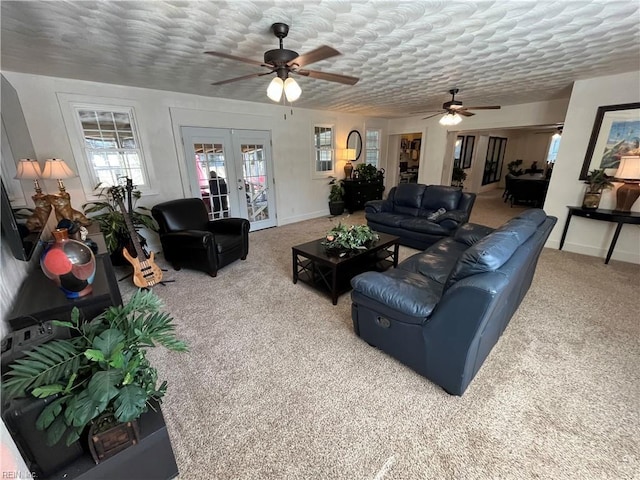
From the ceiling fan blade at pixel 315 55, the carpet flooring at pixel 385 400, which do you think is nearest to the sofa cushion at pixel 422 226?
the carpet flooring at pixel 385 400

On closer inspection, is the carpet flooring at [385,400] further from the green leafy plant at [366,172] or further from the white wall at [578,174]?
the green leafy plant at [366,172]

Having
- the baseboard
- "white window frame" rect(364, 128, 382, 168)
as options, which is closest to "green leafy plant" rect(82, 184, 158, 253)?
"white window frame" rect(364, 128, 382, 168)

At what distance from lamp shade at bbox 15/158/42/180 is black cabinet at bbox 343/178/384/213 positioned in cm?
517

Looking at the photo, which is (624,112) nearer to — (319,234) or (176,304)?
(319,234)

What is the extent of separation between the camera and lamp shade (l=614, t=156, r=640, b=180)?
3.21 m

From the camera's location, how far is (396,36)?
2242 millimetres

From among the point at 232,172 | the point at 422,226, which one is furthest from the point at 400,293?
the point at 232,172

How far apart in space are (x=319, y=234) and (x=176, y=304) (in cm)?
278

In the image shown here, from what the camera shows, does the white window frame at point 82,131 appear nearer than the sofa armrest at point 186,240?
No

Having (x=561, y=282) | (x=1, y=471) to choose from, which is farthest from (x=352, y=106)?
(x=1, y=471)

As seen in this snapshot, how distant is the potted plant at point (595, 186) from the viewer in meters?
3.54

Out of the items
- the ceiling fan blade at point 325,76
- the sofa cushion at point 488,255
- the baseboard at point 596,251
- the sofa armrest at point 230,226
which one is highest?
the ceiling fan blade at point 325,76

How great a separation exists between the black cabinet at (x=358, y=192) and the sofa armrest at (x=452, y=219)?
8.99ft

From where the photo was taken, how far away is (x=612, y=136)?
349cm
